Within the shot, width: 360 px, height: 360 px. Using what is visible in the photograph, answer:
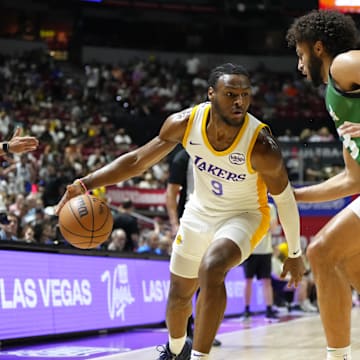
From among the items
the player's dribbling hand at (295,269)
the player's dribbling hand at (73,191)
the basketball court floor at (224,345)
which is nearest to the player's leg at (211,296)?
the player's dribbling hand at (295,269)

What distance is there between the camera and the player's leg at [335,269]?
4285 mm

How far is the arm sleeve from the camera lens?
5.01 metres

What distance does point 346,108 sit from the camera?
14.0ft

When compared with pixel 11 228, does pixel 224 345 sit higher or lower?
lower

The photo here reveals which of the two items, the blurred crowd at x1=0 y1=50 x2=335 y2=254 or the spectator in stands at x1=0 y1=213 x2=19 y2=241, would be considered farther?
the blurred crowd at x1=0 y1=50 x2=335 y2=254

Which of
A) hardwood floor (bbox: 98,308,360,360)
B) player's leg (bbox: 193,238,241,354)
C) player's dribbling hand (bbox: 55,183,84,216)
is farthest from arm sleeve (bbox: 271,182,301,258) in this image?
hardwood floor (bbox: 98,308,360,360)

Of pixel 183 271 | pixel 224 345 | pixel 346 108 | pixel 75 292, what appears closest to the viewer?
pixel 346 108

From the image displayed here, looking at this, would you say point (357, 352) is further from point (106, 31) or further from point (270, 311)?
point (106, 31)

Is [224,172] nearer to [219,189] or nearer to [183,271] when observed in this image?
[219,189]

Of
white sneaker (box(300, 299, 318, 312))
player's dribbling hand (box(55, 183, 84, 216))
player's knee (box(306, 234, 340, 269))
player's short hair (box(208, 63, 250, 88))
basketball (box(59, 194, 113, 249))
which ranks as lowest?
white sneaker (box(300, 299, 318, 312))

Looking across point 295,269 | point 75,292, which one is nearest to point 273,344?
point 75,292

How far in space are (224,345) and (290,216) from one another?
3180mm

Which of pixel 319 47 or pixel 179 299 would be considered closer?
pixel 319 47

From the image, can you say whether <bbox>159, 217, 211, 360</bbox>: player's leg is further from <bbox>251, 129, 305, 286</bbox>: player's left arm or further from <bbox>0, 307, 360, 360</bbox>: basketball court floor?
<bbox>0, 307, 360, 360</bbox>: basketball court floor
